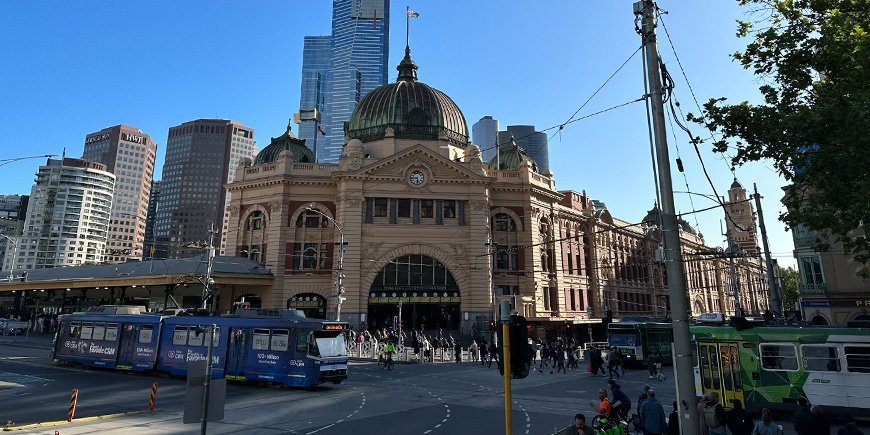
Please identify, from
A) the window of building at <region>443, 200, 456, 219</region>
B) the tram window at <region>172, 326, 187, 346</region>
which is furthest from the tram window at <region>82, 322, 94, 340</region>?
the window of building at <region>443, 200, 456, 219</region>

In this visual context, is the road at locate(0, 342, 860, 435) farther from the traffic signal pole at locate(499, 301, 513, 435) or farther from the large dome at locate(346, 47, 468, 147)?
the large dome at locate(346, 47, 468, 147)

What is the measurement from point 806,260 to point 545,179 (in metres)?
26.6

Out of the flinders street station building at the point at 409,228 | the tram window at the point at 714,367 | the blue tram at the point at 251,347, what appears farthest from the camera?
the flinders street station building at the point at 409,228

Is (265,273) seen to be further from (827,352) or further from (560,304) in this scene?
(827,352)

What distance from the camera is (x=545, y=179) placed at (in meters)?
60.1

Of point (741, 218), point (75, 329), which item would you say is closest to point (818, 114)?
point (75, 329)

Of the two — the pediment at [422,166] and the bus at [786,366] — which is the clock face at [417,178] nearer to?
the pediment at [422,166]

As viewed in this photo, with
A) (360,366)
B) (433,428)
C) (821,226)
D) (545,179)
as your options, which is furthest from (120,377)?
(545,179)

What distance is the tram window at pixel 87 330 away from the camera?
1126 inches

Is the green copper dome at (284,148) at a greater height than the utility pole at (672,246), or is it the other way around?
A: the green copper dome at (284,148)

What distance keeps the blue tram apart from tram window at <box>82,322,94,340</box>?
68.4 inches

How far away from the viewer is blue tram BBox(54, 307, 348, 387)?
22.4m

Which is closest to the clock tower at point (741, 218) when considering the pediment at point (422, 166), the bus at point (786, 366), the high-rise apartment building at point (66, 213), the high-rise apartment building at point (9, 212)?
the pediment at point (422, 166)

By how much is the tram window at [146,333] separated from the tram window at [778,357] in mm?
28005
